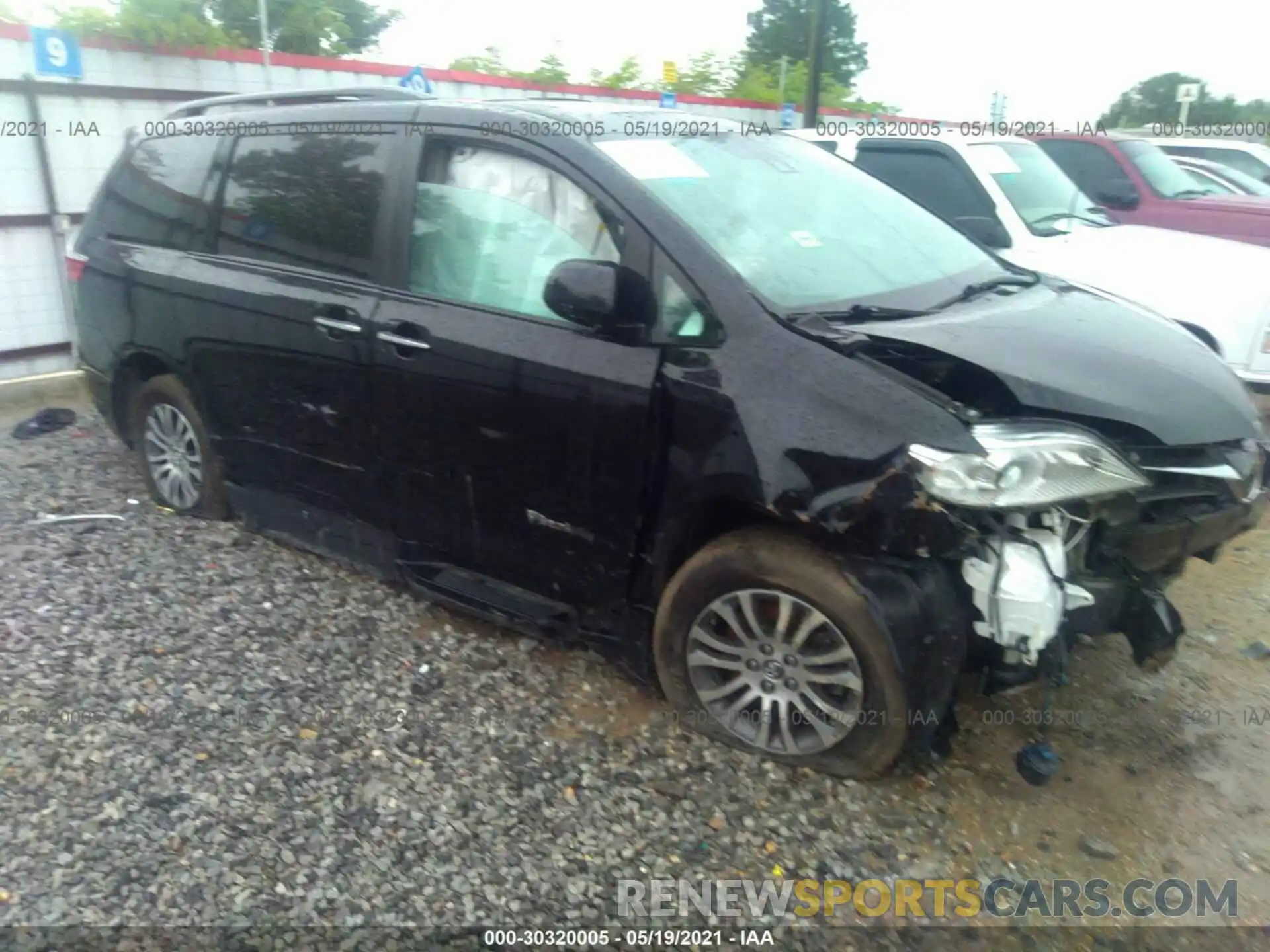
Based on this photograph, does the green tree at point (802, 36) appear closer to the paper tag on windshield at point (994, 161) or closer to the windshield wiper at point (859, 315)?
the paper tag on windshield at point (994, 161)

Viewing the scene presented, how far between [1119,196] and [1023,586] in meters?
6.21

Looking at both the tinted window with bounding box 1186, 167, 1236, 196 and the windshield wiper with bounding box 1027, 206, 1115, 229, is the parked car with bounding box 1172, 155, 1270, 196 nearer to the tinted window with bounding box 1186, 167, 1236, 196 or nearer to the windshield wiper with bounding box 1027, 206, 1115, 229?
the tinted window with bounding box 1186, 167, 1236, 196

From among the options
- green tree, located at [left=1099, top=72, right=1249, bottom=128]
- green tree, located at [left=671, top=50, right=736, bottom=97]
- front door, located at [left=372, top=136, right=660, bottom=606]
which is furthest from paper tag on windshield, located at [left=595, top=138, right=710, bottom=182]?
green tree, located at [left=1099, top=72, right=1249, bottom=128]

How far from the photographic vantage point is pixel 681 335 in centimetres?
298

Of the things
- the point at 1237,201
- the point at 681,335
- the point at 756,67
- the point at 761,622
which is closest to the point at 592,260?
the point at 681,335

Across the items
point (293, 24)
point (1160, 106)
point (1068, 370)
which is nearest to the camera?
point (1068, 370)

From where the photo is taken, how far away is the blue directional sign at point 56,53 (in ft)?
22.8

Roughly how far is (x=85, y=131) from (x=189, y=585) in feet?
16.4

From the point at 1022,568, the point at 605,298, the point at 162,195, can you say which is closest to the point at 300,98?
the point at 162,195

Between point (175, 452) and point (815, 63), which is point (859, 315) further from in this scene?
point (815, 63)

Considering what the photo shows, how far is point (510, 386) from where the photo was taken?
3258mm

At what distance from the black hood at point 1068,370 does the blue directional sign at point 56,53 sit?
6.74 meters

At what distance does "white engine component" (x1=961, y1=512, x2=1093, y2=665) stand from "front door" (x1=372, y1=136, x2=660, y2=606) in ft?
3.38

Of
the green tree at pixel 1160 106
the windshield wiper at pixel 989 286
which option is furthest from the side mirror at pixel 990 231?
the green tree at pixel 1160 106
